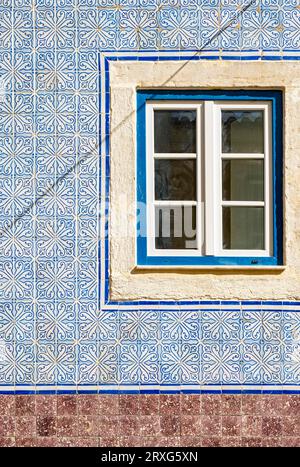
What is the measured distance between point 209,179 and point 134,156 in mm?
551

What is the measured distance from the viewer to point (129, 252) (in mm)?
4465

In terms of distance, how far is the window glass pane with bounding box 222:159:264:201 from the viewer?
14.9 ft

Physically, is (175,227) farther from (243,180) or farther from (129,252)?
(243,180)

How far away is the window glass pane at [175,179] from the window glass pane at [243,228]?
300mm

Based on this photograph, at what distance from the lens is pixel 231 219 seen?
4555 mm

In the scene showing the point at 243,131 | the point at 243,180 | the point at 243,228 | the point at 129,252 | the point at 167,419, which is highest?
the point at 243,131

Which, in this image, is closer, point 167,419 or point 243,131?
point 167,419

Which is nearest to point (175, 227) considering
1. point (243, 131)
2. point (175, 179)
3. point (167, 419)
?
point (175, 179)

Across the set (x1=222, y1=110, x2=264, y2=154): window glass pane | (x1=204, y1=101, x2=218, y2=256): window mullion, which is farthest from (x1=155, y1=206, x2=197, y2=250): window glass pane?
(x1=222, y1=110, x2=264, y2=154): window glass pane

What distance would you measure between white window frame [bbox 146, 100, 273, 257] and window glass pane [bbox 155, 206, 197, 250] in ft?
0.11

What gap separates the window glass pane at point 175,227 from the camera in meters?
4.54

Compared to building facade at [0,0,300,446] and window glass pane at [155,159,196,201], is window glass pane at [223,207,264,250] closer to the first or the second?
building facade at [0,0,300,446]

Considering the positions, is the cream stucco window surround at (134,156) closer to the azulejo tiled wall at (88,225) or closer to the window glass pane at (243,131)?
the azulejo tiled wall at (88,225)
